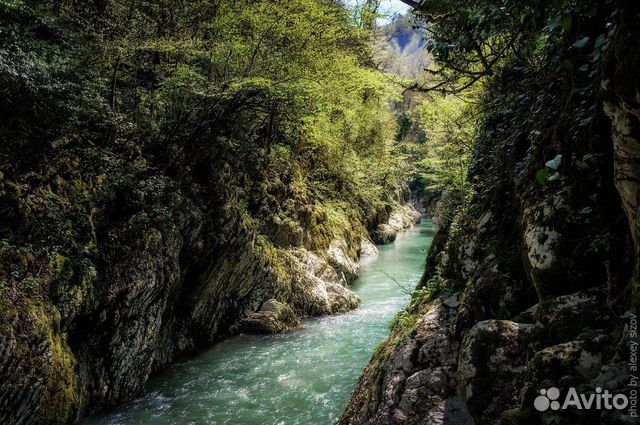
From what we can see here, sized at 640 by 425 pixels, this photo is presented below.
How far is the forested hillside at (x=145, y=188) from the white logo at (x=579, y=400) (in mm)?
6382

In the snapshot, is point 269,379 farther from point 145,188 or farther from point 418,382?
point 145,188

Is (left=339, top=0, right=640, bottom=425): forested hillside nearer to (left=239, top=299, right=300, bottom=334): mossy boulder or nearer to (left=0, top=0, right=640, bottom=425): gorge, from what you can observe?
(left=0, top=0, right=640, bottom=425): gorge

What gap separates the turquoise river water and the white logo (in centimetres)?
533

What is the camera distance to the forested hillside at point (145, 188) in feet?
21.1

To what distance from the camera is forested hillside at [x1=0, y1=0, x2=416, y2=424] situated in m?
6.44

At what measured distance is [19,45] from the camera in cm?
721

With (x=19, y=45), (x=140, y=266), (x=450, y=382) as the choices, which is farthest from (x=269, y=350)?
(x=19, y=45)

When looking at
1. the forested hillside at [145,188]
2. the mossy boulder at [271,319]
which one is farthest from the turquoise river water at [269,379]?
the forested hillside at [145,188]

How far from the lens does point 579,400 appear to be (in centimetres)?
266

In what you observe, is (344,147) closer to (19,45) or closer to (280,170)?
(280,170)

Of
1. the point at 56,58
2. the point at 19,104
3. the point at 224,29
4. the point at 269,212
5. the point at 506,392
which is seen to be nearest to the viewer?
the point at 506,392

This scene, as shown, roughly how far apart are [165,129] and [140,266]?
15.2ft

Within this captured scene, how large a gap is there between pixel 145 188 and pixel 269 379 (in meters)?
5.36

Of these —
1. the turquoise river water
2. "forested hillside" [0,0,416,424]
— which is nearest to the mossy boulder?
"forested hillside" [0,0,416,424]
